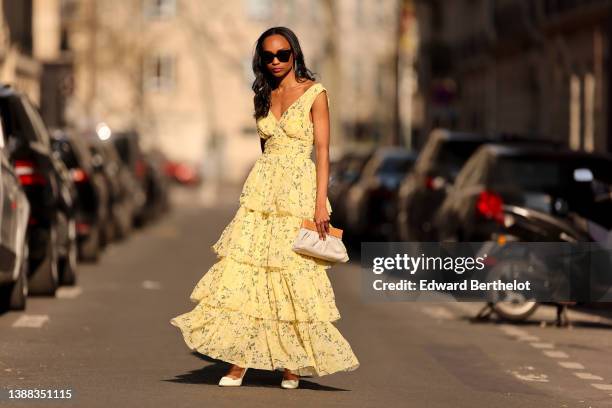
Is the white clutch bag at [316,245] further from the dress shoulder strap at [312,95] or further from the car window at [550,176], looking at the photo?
the car window at [550,176]

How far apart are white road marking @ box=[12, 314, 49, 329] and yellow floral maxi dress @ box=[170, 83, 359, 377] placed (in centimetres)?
427

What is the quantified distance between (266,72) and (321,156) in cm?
54

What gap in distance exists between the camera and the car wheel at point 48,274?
1727cm

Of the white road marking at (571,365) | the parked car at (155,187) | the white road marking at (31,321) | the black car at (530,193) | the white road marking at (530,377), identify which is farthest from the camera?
the parked car at (155,187)

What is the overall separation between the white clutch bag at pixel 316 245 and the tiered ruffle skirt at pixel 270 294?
0.31ft

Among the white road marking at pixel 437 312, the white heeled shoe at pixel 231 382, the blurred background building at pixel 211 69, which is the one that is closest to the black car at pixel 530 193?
the white road marking at pixel 437 312

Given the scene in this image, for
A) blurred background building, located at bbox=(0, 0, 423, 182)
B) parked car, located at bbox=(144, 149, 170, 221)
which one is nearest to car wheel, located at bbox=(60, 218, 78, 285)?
parked car, located at bbox=(144, 149, 170, 221)

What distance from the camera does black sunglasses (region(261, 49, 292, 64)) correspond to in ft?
34.2

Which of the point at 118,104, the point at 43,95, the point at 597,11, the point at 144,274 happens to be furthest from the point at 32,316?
the point at 118,104

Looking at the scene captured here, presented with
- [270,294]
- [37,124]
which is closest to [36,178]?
[37,124]

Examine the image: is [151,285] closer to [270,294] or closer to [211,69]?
[270,294]

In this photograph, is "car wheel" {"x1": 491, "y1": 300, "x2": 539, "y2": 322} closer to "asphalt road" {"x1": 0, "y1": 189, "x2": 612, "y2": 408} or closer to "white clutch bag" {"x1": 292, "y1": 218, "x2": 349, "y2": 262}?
"asphalt road" {"x1": 0, "y1": 189, "x2": 612, "y2": 408}

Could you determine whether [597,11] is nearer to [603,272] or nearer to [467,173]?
[467,173]

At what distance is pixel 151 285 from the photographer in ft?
66.6
